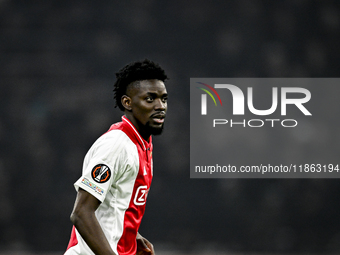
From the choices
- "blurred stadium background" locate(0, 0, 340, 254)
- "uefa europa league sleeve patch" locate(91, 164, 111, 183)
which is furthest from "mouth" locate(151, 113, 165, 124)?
"blurred stadium background" locate(0, 0, 340, 254)

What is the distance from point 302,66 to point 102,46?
2.22 m

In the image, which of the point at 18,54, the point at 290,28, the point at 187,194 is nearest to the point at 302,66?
the point at 290,28

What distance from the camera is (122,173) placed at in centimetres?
169

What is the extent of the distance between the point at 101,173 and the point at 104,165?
37mm

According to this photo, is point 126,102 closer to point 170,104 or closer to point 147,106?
point 147,106

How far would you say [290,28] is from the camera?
13.9 feet

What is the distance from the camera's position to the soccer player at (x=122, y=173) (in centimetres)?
154

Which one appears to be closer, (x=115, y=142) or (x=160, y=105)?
(x=115, y=142)

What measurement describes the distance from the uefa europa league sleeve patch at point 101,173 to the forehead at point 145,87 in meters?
0.48

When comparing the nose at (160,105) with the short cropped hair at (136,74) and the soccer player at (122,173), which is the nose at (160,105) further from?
the short cropped hair at (136,74)

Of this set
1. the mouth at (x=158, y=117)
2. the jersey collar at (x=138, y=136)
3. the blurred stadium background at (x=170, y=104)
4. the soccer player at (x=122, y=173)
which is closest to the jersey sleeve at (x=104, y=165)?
the soccer player at (x=122, y=173)

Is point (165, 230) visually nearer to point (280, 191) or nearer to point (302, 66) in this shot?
point (280, 191)

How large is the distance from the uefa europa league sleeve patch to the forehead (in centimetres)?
48

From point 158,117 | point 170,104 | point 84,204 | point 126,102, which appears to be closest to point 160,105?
point 158,117
